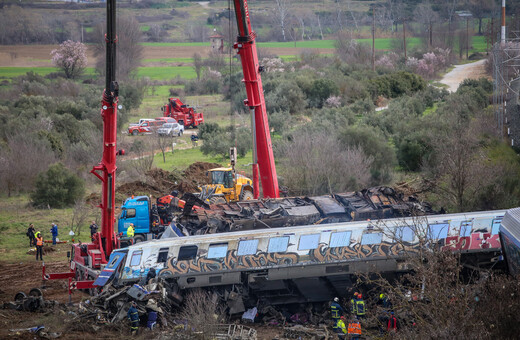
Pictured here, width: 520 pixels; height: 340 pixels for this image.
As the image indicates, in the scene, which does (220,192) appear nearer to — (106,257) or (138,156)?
(106,257)

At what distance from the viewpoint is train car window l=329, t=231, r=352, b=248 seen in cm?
1914

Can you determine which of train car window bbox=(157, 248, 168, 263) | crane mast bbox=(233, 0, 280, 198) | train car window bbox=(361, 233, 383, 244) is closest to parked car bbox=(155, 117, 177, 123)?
crane mast bbox=(233, 0, 280, 198)

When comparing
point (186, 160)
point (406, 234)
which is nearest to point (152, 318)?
point (406, 234)

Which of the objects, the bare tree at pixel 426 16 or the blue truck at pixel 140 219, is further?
the bare tree at pixel 426 16

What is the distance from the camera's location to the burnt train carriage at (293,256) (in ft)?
61.8

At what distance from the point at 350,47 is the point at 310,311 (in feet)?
261

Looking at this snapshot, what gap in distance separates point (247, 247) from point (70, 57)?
61586 mm

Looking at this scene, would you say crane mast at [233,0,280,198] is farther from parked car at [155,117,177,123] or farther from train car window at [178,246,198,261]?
parked car at [155,117,177,123]

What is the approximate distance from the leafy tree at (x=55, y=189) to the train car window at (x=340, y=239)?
20.2 meters

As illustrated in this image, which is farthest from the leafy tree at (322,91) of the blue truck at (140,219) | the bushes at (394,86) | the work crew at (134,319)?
the work crew at (134,319)

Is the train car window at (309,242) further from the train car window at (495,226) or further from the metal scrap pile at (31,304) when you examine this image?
the metal scrap pile at (31,304)

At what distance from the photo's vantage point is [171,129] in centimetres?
5469

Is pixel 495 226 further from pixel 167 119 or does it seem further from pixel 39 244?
pixel 167 119

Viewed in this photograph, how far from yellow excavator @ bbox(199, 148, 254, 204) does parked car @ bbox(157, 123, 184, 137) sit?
22.1 m
